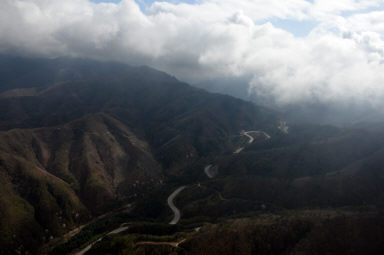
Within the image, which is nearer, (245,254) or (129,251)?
(245,254)

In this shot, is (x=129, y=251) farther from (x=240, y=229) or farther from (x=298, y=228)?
(x=298, y=228)

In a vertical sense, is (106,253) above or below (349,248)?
above

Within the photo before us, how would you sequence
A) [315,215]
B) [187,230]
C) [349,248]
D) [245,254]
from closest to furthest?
1. [349,248]
2. [245,254]
3. [315,215]
4. [187,230]

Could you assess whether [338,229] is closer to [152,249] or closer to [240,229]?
[240,229]

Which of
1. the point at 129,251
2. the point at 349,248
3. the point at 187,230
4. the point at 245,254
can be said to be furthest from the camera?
the point at 187,230

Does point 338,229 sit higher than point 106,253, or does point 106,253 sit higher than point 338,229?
point 106,253

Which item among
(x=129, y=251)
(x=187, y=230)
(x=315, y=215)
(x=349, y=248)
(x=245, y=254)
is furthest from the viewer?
(x=187, y=230)

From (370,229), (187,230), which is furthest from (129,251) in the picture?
(370,229)

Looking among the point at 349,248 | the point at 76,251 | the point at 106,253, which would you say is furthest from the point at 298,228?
the point at 76,251

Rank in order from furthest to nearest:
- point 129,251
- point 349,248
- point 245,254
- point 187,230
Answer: point 187,230
point 129,251
point 245,254
point 349,248
